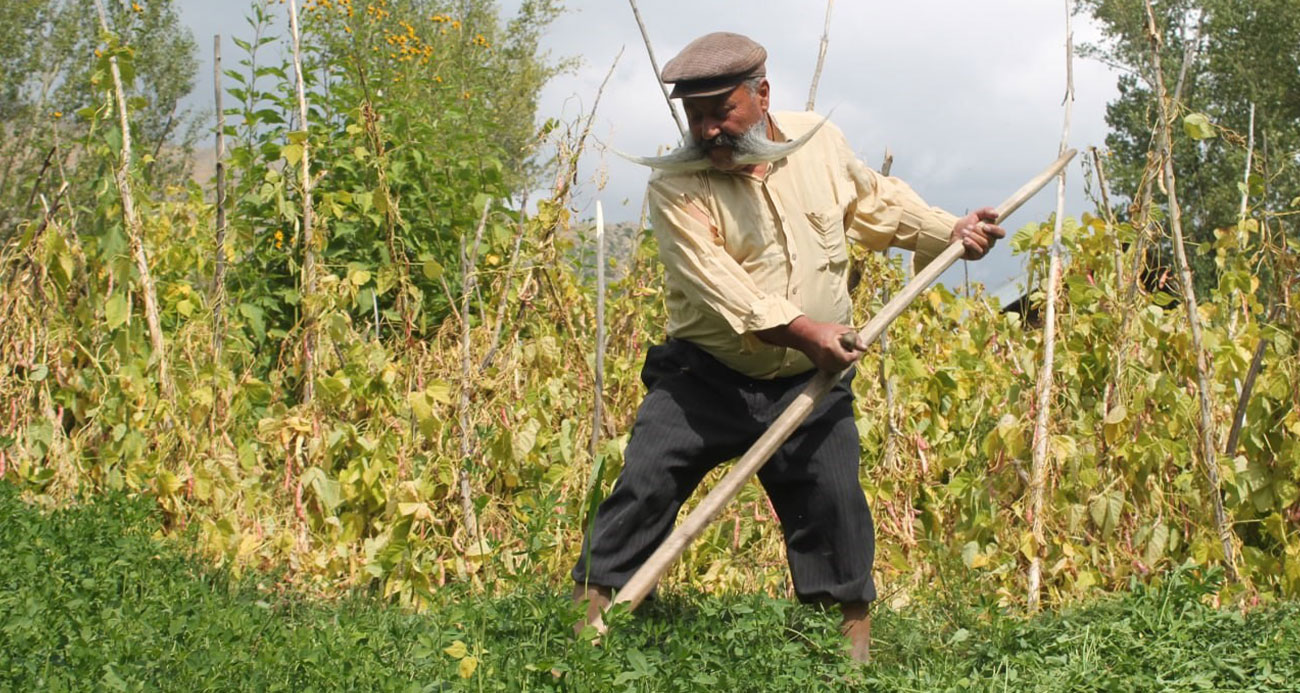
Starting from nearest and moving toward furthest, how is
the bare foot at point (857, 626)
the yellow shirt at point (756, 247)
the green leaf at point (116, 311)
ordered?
1. the yellow shirt at point (756, 247)
2. the bare foot at point (857, 626)
3. the green leaf at point (116, 311)

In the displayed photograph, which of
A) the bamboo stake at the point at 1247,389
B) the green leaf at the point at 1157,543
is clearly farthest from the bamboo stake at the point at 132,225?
the bamboo stake at the point at 1247,389

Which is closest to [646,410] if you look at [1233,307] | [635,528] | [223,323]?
[635,528]

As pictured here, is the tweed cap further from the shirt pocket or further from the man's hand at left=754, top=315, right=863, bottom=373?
the man's hand at left=754, top=315, right=863, bottom=373

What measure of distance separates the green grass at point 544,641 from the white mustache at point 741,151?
3.38 feet

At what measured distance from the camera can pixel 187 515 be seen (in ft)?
15.8

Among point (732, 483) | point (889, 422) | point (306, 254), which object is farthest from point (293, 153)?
point (732, 483)

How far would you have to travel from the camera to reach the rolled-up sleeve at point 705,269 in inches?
120

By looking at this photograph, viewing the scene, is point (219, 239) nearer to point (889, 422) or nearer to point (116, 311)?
point (116, 311)

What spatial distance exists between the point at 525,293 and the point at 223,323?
1.19 m

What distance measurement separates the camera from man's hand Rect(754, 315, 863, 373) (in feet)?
9.93

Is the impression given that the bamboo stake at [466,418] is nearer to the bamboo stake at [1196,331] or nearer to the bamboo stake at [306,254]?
the bamboo stake at [306,254]

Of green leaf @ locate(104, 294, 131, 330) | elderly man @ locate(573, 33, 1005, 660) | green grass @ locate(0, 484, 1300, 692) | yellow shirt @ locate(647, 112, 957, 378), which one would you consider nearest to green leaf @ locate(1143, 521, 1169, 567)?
green grass @ locate(0, 484, 1300, 692)

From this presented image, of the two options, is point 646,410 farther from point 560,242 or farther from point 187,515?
point 187,515

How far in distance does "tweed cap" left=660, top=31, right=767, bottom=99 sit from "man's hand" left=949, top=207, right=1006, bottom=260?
0.70m
